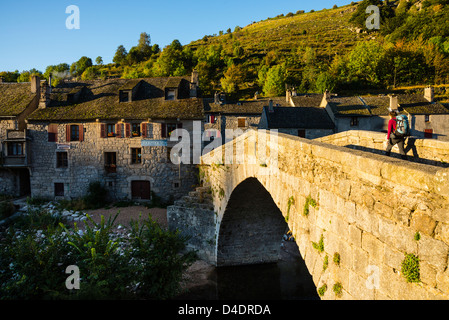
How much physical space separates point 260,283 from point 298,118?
16122 mm

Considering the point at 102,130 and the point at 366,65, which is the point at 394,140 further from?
the point at 366,65

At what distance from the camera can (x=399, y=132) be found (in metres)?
5.59

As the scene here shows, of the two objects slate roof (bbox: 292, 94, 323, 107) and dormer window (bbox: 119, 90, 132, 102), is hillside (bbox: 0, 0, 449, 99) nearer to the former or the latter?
slate roof (bbox: 292, 94, 323, 107)

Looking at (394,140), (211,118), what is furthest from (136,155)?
(394,140)

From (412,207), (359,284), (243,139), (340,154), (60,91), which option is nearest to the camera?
(412,207)

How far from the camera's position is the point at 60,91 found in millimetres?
24453

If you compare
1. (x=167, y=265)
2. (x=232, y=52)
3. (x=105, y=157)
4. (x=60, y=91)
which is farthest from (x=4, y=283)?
(x=232, y=52)

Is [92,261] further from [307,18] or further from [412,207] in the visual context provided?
[307,18]

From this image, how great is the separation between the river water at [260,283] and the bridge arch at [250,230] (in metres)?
0.51

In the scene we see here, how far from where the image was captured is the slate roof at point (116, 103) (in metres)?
21.7

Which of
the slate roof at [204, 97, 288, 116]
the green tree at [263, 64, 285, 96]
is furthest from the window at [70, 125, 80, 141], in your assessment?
the green tree at [263, 64, 285, 96]

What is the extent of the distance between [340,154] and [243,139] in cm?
537

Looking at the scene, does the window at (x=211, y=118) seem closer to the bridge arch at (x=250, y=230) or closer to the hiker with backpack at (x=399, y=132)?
the bridge arch at (x=250, y=230)

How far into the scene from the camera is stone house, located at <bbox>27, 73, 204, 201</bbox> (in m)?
21.4
